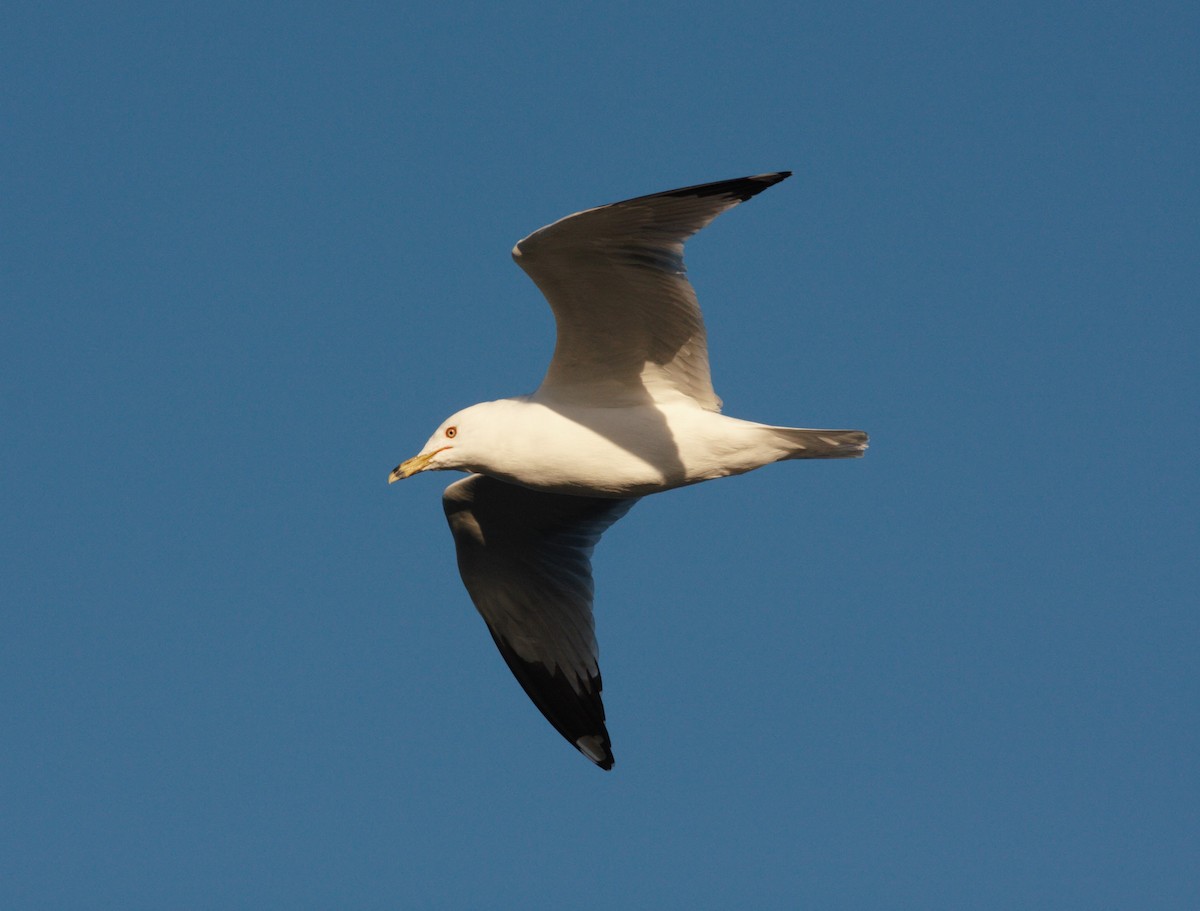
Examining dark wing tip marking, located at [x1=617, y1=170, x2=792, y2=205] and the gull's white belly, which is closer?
dark wing tip marking, located at [x1=617, y1=170, x2=792, y2=205]

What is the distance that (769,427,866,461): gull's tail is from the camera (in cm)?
981

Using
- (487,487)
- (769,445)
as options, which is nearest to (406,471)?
(487,487)

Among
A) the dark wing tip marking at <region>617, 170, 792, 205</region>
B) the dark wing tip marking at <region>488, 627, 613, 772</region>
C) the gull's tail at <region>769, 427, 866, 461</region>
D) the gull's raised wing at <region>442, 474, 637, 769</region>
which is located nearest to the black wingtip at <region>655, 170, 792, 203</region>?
the dark wing tip marking at <region>617, 170, 792, 205</region>

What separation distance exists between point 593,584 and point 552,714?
1.05 metres

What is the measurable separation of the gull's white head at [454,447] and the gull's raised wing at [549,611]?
1.99 metres

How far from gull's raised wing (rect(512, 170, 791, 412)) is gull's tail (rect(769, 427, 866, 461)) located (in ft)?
2.00

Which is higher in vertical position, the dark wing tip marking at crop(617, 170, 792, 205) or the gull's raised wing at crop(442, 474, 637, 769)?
the dark wing tip marking at crop(617, 170, 792, 205)

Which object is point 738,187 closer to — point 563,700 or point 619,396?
point 619,396

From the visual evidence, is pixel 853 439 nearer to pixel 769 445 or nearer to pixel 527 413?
pixel 769 445

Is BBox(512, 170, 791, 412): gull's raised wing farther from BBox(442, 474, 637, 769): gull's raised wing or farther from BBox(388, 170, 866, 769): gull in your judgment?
BBox(442, 474, 637, 769): gull's raised wing

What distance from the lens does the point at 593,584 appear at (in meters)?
12.2

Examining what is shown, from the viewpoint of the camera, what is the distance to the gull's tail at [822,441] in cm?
981

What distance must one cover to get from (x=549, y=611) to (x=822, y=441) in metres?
3.16

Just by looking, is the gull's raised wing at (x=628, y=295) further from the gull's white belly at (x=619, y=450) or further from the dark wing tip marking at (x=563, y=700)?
the dark wing tip marking at (x=563, y=700)
